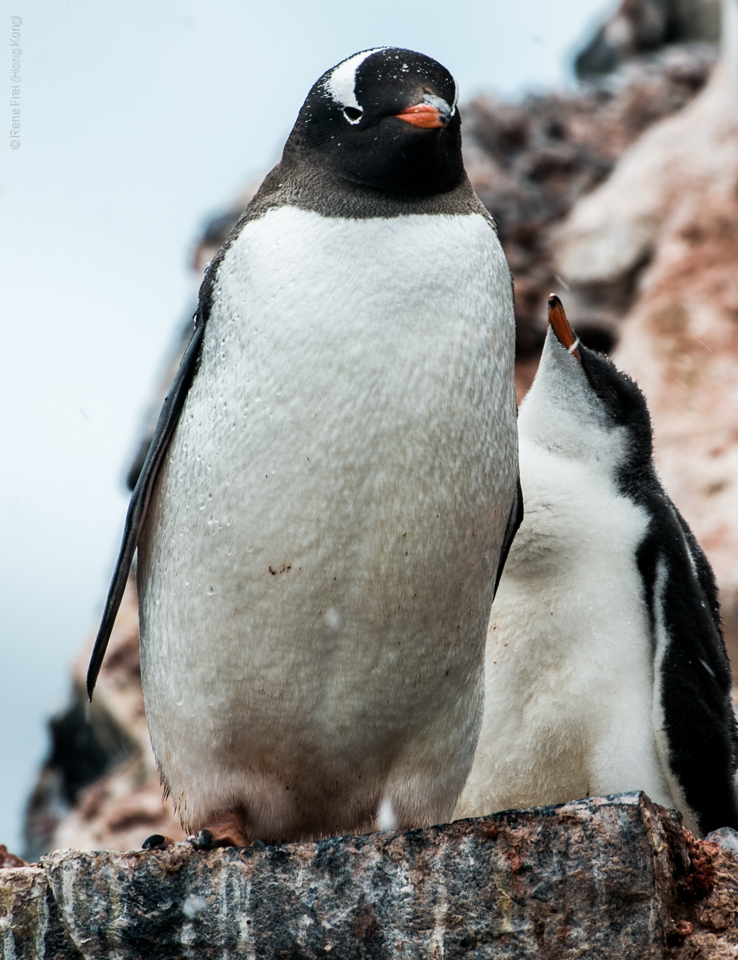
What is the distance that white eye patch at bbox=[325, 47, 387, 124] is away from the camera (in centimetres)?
232

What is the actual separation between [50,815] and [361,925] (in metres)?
6.04

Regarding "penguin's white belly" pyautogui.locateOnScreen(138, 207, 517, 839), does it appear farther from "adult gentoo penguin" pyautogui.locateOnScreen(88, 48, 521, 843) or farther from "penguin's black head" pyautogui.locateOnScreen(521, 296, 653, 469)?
"penguin's black head" pyautogui.locateOnScreen(521, 296, 653, 469)

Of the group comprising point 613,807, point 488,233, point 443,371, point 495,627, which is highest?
point 488,233

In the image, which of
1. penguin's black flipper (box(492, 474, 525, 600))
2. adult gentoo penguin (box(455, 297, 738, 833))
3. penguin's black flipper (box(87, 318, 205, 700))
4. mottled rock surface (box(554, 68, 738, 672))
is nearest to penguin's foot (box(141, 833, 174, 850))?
penguin's black flipper (box(87, 318, 205, 700))

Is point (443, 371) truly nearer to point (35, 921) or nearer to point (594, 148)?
point (35, 921)

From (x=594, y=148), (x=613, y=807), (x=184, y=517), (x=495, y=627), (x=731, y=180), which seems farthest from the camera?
(x=594, y=148)

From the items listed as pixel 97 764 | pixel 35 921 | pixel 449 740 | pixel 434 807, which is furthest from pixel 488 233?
pixel 97 764

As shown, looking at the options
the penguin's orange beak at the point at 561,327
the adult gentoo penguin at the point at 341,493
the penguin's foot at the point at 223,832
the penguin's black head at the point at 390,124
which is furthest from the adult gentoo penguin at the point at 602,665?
the penguin's black head at the point at 390,124

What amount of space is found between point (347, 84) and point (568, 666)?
163cm

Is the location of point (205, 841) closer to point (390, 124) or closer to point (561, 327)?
point (390, 124)

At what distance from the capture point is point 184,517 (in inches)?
89.0

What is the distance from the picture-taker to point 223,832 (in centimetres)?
215

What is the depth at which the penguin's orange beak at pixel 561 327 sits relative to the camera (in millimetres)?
3363

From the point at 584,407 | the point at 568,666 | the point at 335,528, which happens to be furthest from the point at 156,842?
the point at 584,407
